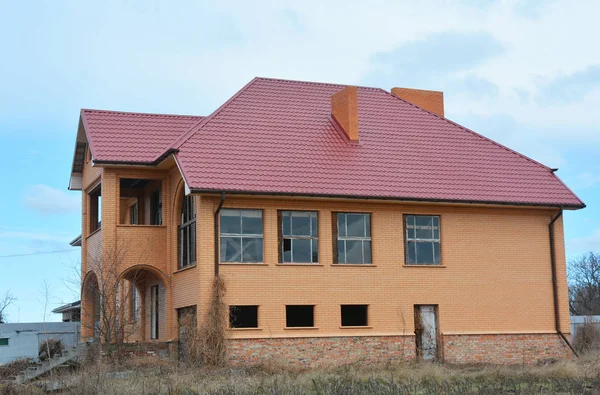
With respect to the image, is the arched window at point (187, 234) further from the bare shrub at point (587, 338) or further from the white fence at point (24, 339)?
the bare shrub at point (587, 338)

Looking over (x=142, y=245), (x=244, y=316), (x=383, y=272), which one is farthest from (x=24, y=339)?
(x=383, y=272)

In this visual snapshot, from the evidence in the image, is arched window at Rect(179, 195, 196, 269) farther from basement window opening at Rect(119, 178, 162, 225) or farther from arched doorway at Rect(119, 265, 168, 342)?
basement window opening at Rect(119, 178, 162, 225)

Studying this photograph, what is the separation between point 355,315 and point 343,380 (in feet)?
32.0

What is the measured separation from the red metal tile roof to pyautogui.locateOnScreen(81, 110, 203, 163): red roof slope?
3 centimetres

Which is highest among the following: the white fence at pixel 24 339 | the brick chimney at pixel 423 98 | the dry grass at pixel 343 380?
the brick chimney at pixel 423 98

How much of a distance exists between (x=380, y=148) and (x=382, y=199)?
3.02m


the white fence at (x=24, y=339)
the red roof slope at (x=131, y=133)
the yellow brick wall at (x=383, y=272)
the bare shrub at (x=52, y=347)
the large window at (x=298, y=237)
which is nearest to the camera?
the yellow brick wall at (x=383, y=272)

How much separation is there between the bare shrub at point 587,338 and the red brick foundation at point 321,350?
628 centimetres

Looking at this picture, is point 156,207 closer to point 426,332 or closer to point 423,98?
point 426,332

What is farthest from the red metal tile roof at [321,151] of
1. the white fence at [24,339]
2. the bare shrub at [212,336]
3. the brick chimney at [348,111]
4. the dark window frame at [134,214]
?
the white fence at [24,339]

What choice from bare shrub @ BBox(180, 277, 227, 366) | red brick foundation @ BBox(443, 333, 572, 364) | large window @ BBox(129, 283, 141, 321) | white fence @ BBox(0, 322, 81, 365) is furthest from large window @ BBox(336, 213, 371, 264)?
white fence @ BBox(0, 322, 81, 365)

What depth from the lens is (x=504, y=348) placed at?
29891 mm

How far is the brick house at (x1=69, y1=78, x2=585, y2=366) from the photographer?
27.7 metres

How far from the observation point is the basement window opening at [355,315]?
93.9 ft
